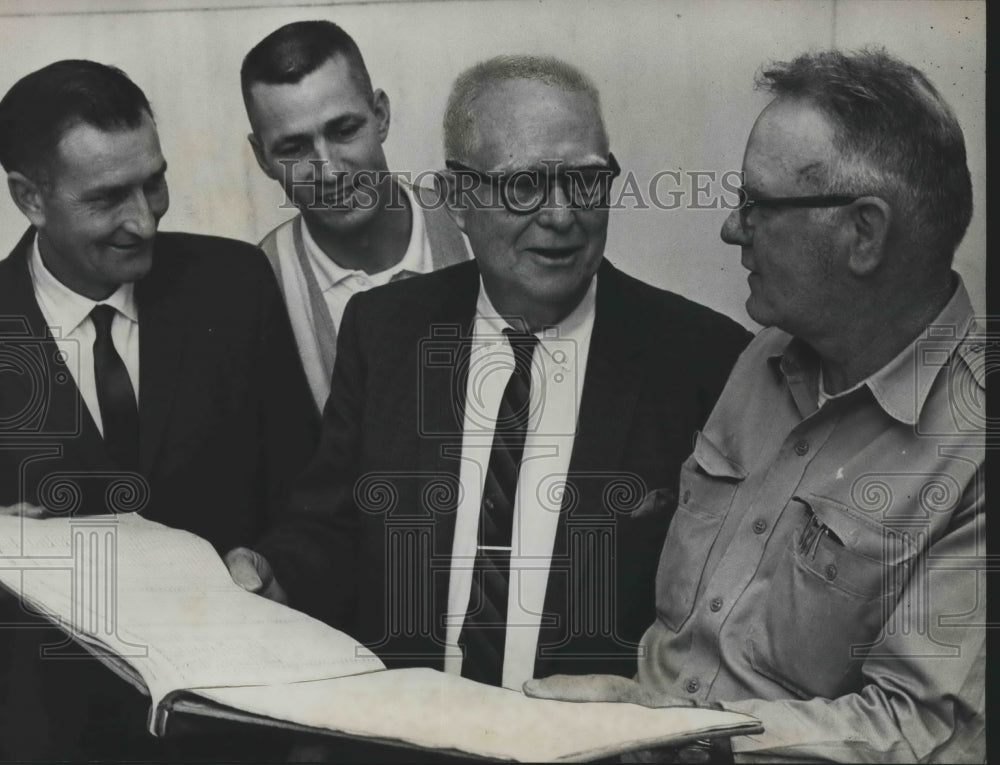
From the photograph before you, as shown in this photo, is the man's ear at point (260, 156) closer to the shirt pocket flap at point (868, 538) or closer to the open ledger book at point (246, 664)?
the open ledger book at point (246, 664)

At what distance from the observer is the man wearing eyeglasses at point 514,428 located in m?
4.14

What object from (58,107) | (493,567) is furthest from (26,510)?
(493,567)

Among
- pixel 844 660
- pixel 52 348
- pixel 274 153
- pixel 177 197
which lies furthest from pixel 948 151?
pixel 52 348

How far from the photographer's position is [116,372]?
4.34 m

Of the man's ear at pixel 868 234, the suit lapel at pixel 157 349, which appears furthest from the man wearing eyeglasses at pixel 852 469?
the suit lapel at pixel 157 349

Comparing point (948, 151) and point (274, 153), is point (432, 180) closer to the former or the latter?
point (274, 153)

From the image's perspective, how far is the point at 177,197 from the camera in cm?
438

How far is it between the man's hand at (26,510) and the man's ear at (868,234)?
2.43 metres

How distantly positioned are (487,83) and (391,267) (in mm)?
606

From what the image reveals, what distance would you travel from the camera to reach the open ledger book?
3863 mm

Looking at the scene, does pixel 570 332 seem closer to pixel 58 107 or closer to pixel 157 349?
pixel 157 349

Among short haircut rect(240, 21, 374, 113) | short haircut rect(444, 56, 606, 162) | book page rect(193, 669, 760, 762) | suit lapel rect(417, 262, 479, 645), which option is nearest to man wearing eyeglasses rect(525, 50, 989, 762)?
book page rect(193, 669, 760, 762)

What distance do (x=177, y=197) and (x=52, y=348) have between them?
0.58m

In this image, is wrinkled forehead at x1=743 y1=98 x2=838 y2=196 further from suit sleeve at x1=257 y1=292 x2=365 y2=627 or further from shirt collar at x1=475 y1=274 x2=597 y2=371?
suit sleeve at x1=257 y1=292 x2=365 y2=627
